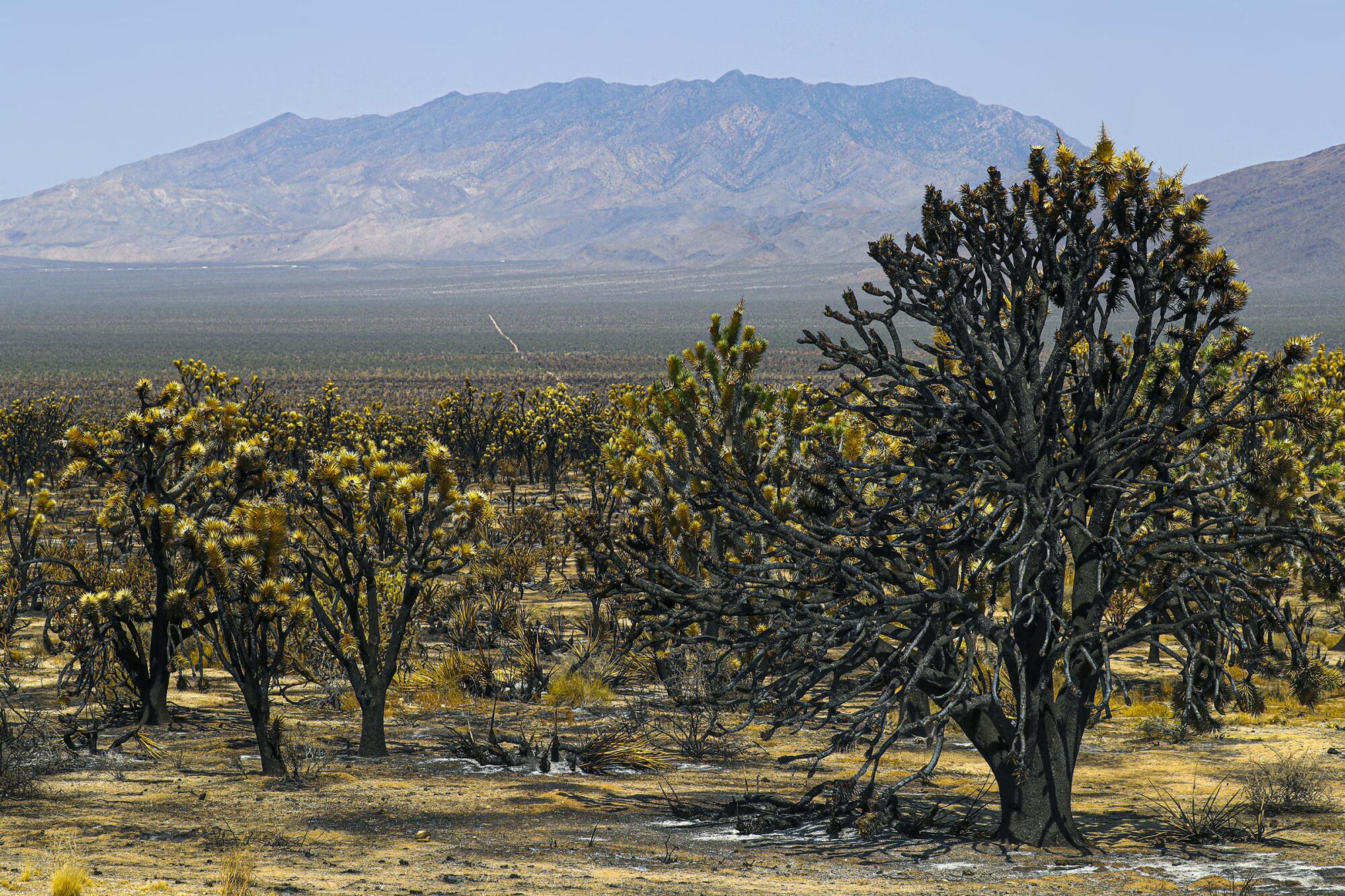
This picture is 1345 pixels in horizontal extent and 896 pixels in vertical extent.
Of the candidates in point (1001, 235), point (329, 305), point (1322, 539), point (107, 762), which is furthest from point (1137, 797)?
point (329, 305)

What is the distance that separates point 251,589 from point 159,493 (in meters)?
2.12

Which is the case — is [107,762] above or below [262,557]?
below

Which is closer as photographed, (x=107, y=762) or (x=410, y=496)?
(x=107, y=762)

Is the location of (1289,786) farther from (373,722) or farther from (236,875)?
(236,875)

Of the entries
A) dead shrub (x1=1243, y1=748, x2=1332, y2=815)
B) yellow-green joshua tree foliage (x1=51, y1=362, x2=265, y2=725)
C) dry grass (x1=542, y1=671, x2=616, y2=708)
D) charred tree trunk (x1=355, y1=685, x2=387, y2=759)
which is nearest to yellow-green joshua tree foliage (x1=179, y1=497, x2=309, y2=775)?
charred tree trunk (x1=355, y1=685, x2=387, y2=759)

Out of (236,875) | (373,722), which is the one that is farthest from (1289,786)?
(236,875)

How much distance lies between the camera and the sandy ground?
721 cm

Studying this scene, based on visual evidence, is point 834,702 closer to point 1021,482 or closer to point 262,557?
point 1021,482

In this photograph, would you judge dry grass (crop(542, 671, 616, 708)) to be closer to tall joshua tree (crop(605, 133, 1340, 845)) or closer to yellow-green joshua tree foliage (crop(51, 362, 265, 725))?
yellow-green joshua tree foliage (crop(51, 362, 265, 725))

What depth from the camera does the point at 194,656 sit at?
51.4 feet

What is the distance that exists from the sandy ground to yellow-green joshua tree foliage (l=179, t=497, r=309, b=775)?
0.52 metres

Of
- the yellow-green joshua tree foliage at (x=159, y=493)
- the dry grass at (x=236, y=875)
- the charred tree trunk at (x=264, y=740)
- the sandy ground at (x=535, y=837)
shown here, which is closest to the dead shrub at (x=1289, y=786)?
the sandy ground at (x=535, y=837)

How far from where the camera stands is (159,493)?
11484mm

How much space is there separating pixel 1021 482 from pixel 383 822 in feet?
15.3
